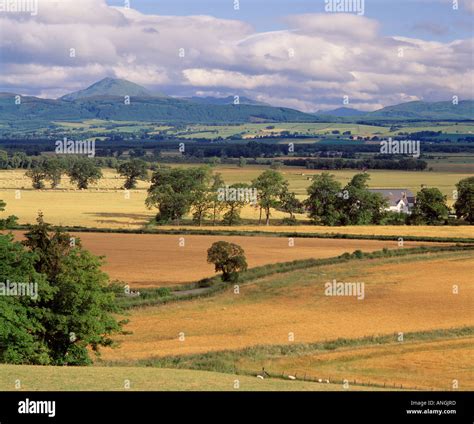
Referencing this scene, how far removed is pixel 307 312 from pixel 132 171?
324 ft

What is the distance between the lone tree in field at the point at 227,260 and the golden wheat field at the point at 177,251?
3.29m

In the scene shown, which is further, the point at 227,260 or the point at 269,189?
the point at 269,189

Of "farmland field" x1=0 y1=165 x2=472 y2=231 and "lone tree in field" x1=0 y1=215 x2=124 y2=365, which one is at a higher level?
"farmland field" x1=0 y1=165 x2=472 y2=231

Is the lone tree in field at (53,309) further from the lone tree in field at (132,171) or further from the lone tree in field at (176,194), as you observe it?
the lone tree in field at (132,171)

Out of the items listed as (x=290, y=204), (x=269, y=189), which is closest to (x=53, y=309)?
(x=269, y=189)

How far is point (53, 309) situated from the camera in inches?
1212

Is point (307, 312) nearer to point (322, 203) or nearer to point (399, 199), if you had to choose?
point (322, 203)

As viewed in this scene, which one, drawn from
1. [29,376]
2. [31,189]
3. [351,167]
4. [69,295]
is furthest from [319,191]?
[351,167]

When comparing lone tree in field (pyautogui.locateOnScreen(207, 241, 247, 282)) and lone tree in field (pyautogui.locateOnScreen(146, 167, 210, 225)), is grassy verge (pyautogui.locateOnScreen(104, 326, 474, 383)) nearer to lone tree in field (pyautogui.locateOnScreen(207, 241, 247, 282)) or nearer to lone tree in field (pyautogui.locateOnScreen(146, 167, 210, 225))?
lone tree in field (pyautogui.locateOnScreen(207, 241, 247, 282))

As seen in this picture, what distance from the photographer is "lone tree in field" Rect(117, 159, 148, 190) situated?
13960 centimetres

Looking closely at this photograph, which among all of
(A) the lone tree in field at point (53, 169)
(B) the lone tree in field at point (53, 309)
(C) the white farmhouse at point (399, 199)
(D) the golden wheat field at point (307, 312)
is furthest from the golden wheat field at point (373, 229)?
(A) the lone tree in field at point (53, 169)

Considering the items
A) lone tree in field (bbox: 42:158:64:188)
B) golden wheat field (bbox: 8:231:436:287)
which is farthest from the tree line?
lone tree in field (bbox: 42:158:64:188)

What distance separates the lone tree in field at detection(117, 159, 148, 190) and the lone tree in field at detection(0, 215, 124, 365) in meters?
107
